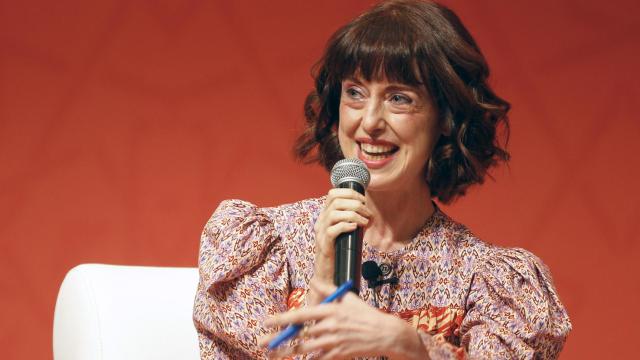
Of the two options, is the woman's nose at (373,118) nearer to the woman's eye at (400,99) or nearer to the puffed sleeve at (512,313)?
the woman's eye at (400,99)

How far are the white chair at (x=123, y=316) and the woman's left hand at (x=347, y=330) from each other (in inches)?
19.3

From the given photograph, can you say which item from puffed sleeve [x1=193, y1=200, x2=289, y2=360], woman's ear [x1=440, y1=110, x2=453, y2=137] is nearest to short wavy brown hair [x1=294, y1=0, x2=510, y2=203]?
woman's ear [x1=440, y1=110, x2=453, y2=137]

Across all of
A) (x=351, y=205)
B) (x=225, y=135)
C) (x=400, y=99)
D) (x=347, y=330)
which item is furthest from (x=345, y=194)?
(x=225, y=135)

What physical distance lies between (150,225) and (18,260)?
352 millimetres

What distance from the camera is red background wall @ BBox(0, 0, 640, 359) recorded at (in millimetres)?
2738

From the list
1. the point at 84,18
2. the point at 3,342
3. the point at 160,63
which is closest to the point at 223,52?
the point at 160,63

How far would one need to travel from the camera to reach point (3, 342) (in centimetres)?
271

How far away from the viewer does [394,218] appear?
1917 millimetres

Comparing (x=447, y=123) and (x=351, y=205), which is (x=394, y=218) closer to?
(x=447, y=123)

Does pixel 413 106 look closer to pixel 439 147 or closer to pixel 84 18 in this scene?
pixel 439 147

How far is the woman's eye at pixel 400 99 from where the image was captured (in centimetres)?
180

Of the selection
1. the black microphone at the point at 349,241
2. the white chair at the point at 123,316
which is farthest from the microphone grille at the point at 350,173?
the white chair at the point at 123,316

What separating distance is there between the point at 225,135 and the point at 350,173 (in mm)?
1305

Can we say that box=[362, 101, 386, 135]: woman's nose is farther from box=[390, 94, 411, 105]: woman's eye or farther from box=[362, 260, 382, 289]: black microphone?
box=[362, 260, 382, 289]: black microphone
